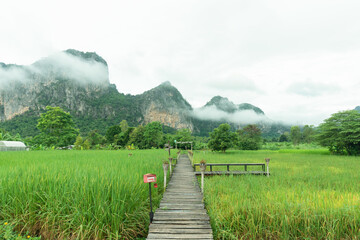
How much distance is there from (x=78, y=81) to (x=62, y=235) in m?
134

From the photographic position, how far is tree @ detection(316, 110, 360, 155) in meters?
24.7

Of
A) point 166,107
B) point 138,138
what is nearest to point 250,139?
point 138,138

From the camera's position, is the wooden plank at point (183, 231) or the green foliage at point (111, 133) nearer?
the wooden plank at point (183, 231)

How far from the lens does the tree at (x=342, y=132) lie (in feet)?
81.0

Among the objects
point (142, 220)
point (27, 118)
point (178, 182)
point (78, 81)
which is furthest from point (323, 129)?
point (78, 81)

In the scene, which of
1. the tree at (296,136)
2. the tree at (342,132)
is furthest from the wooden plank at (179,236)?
the tree at (296,136)

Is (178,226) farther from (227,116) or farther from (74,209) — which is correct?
(227,116)

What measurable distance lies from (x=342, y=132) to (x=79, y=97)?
4885 inches

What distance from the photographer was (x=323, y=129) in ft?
92.7

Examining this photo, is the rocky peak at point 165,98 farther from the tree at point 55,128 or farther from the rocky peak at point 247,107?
the tree at point 55,128

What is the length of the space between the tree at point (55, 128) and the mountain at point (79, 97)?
46600 millimetres

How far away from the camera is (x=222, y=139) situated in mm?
28594

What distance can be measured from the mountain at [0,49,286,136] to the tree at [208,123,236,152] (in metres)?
68.8

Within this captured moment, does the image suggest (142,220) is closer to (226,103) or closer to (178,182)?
(178,182)
